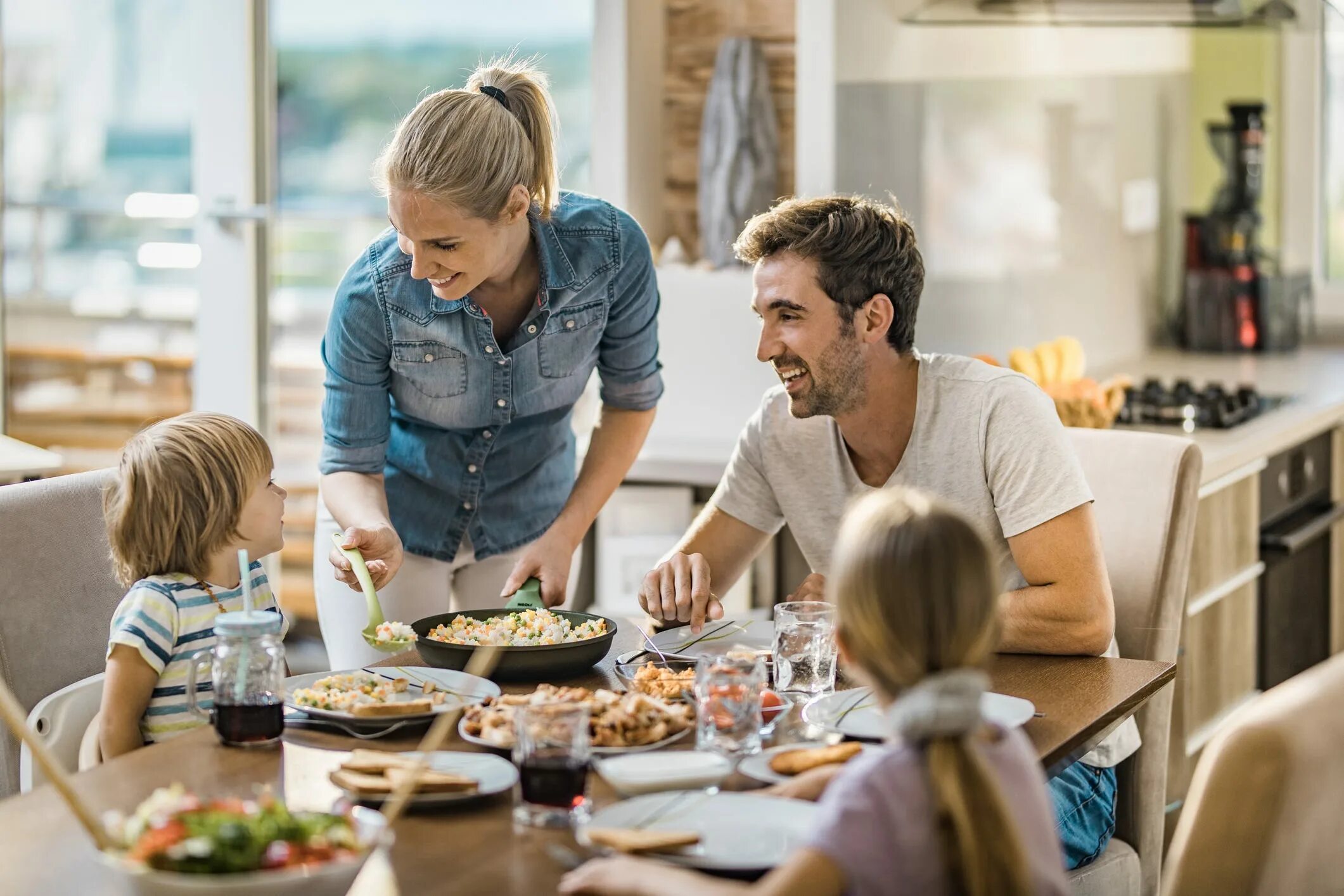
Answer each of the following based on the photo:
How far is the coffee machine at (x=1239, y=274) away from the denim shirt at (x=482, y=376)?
9.09 feet

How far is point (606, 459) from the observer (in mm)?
2502

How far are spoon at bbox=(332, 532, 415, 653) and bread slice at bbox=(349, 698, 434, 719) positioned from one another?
0.22 meters

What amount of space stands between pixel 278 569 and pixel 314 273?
2.72ft

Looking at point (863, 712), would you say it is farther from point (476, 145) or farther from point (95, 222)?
point (95, 222)

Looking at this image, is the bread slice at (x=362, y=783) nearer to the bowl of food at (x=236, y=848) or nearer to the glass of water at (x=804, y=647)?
the bowl of food at (x=236, y=848)

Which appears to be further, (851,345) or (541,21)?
(541,21)

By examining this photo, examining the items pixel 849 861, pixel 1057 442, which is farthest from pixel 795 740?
pixel 1057 442

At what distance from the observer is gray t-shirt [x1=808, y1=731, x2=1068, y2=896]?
112 cm

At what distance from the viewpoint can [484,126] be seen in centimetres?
212

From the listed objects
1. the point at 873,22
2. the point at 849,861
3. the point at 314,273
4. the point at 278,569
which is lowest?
the point at 278,569

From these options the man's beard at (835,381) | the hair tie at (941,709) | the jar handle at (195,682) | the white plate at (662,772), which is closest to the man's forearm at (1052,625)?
the man's beard at (835,381)

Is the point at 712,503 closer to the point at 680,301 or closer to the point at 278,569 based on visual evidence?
the point at 680,301

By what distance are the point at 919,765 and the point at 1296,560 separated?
285 centimetres

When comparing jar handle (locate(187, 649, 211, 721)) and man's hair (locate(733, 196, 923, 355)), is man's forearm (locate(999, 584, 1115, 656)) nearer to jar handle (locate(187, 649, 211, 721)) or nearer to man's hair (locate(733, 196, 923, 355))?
man's hair (locate(733, 196, 923, 355))
